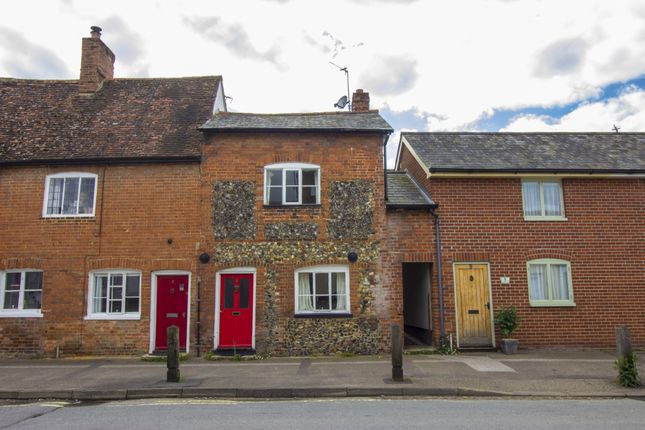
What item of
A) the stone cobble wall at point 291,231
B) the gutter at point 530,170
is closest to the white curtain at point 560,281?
the gutter at point 530,170

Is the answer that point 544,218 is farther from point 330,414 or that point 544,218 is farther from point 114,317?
point 114,317

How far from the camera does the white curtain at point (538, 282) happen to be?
1282cm

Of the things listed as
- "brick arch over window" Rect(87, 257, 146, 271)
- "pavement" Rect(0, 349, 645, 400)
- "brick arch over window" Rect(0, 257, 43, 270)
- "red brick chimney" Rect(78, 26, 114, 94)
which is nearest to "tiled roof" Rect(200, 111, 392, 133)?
"brick arch over window" Rect(87, 257, 146, 271)

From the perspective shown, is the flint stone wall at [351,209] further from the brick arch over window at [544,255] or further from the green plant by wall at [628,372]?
the green plant by wall at [628,372]

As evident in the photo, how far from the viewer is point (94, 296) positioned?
41.2ft

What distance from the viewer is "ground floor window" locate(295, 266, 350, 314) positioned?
1245cm

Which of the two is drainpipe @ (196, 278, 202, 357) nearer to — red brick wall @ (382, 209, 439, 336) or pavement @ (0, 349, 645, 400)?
pavement @ (0, 349, 645, 400)

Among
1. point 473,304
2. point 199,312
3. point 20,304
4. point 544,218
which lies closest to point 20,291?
point 20,304

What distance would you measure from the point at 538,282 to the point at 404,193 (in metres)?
4.48

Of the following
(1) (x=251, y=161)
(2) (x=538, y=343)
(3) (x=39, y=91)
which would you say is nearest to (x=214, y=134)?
(1) (x=251, y=161)

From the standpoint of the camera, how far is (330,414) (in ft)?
22.7

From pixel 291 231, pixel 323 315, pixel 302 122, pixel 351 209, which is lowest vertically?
pixel 323 315

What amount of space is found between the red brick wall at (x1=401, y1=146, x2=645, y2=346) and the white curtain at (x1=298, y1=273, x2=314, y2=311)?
3521 millimetres

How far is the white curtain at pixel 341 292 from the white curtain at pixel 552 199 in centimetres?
619
